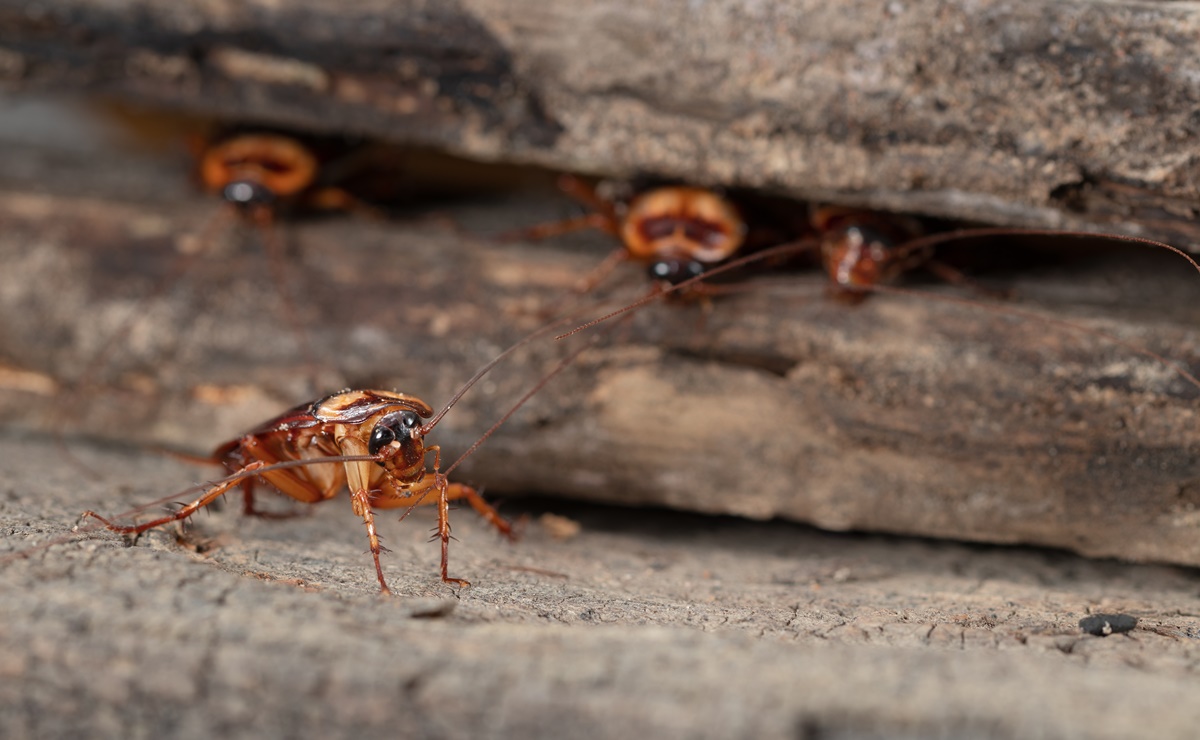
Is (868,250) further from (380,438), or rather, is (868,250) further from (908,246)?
(380,438)

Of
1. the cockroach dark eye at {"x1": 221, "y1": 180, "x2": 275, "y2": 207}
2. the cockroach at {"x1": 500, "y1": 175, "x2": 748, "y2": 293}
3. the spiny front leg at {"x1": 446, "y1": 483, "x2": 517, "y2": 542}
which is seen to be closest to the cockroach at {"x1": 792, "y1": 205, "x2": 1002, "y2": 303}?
the cockroach at {"x1": 500, "y1": 175, "x2": 748, "y2": 293}

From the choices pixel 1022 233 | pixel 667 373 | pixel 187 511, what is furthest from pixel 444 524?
pixel 1022 233

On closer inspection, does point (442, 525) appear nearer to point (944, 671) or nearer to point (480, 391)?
point (480, 391)

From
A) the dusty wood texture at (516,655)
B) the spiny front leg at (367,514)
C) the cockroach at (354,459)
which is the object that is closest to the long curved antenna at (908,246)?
the cockroach at (354,459)

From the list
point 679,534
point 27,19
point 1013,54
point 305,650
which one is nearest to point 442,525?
point 305,650

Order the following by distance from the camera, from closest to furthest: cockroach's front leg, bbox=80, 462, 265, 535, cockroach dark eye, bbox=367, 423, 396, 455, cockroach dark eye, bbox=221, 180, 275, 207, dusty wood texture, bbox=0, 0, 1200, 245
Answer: cockroach's front leg, bbox=80, 462, 265, 535 → cockroach dark eye, bbox=367, 423, 396, 455 → dusty wood texture, bbox=0, 0, 1200, 245 → cockroach dark eye, bbox=221, 180, 275, 207

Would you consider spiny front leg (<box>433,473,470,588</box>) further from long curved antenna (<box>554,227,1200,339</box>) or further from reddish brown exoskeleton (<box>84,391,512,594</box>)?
long curved antenna (<box>554,227,1200,339</box>)

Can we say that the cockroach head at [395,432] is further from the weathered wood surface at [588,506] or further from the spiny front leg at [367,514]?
the weathered wood surface at [588,506]
